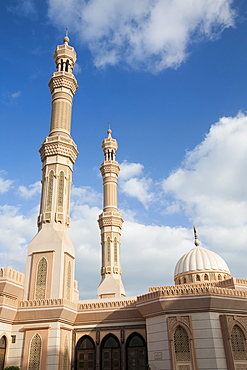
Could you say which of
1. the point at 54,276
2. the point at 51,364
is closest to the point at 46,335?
the point at 51,364

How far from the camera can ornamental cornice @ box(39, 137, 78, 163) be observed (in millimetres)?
22578

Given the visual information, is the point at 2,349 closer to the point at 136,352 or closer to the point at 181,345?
the point at 136,352

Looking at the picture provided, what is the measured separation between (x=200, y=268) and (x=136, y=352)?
10511mm

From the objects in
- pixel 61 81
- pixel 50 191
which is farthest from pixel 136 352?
pixel 61 81

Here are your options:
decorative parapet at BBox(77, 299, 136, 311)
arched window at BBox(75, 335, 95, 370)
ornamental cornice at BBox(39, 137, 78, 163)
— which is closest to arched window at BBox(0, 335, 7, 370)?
arched window at BBox(75, 335, 95, 370)

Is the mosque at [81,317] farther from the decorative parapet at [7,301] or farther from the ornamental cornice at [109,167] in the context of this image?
the ornamental cornice at [109,167]

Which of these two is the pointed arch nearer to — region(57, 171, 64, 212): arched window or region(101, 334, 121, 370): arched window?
region(57, 171, 64, 212): arched window

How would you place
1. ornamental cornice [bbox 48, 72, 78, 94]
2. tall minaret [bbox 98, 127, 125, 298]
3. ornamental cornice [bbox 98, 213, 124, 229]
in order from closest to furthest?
ornamental cornice [bbox 48, 72, 78, 94] → tall minaret [bbox 98, 127, 125, 298] → ornamental cornice [bbox 98, 213, 124, 229]

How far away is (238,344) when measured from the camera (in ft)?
49.8

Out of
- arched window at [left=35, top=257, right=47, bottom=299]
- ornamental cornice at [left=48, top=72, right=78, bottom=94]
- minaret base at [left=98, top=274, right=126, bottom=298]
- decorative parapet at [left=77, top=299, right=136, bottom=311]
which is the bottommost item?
decorative parapet at [left=77, top=299, right=136, bottom=311]

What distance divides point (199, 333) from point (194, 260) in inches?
483

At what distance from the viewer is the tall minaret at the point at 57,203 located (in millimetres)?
18766

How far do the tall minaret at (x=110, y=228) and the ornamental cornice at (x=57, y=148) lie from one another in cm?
1171

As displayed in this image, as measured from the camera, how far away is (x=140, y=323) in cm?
1773
